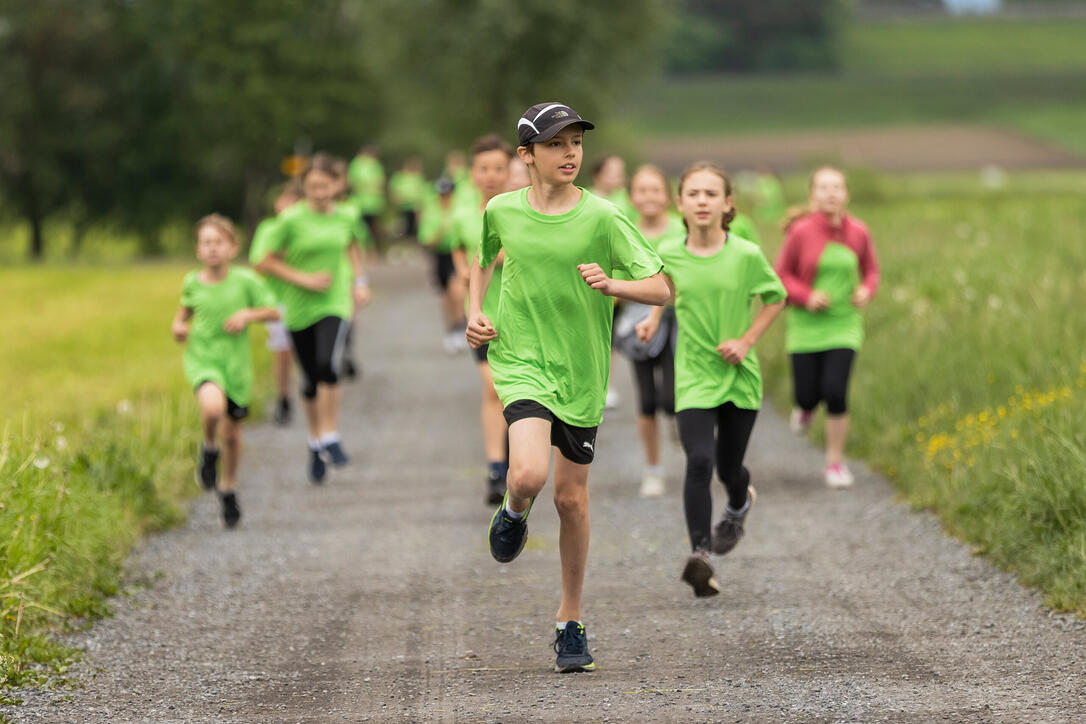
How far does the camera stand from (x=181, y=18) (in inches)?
1702

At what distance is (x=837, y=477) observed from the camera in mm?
9805

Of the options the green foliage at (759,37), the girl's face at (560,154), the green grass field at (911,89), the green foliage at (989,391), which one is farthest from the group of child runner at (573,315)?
the green foliage at (759,37)

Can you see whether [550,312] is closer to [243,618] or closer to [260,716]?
[260,716]

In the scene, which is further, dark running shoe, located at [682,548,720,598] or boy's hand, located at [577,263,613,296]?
dark running shoe, located at [682,548,720,598]

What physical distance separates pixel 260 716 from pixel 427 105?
39.7 metres

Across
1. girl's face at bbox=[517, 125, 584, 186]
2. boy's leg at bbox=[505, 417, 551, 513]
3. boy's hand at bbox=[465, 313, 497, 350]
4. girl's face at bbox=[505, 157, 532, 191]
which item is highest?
girl's face at bbox=[517, 125, 584, 186]

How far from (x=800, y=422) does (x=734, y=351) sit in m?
4.62

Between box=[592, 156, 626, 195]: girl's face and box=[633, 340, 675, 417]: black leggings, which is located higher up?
box=[592, 156, 626, 195]: girl's face

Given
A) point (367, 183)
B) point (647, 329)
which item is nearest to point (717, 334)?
point (647, 329)

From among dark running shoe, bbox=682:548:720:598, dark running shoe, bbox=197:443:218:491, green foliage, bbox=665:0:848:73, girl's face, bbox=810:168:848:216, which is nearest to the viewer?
dark running shoe, bbox=682:548:720:598

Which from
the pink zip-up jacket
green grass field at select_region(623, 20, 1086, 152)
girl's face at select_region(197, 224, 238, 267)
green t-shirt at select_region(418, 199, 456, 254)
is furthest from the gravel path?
green grass field at select_region(623, 20, 1086, 152)

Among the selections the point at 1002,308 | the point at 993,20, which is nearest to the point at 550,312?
the point at 1002,308

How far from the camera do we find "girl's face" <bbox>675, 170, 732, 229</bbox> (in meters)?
7.30

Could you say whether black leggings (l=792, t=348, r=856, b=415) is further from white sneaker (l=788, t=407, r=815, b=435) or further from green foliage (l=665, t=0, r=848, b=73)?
green foliage (l=665, t=0, r=848, b=73)
